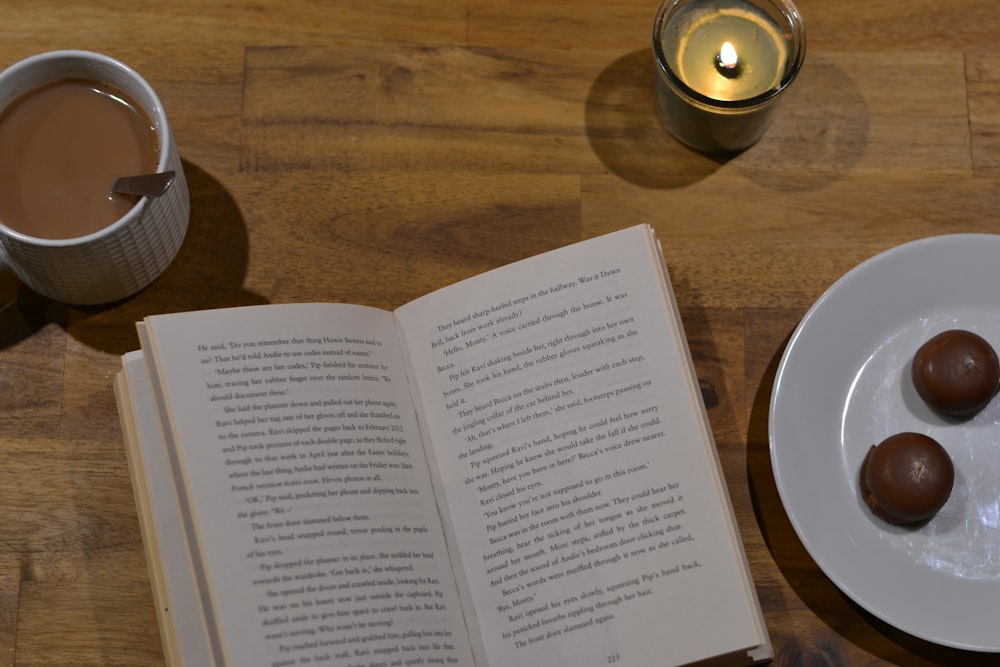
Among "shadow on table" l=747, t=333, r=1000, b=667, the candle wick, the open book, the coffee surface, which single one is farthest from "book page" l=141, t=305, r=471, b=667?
the candle wick

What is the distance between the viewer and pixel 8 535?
82cm

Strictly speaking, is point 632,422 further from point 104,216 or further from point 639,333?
point 104,216

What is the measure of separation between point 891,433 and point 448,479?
0.33 meters

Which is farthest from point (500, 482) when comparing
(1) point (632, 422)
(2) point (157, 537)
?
(2) point (157, 537)

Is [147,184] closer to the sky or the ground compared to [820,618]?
closer to the sky

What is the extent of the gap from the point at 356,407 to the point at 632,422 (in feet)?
0.64

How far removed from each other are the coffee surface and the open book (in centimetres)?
11

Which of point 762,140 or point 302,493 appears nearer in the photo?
point 302,493

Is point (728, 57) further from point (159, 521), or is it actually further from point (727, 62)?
point (159, 521)

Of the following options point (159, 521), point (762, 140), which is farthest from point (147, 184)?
point (762, 140)

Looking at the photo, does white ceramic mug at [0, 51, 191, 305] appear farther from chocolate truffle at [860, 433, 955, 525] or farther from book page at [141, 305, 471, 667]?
chocolate truffle at [860, 433, 955, 525]

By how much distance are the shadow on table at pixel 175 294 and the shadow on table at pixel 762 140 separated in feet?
1.02

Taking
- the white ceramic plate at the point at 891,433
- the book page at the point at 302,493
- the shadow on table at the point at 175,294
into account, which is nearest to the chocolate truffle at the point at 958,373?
the white ceramic plate at the point at 891,433

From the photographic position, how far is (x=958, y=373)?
783 mm
